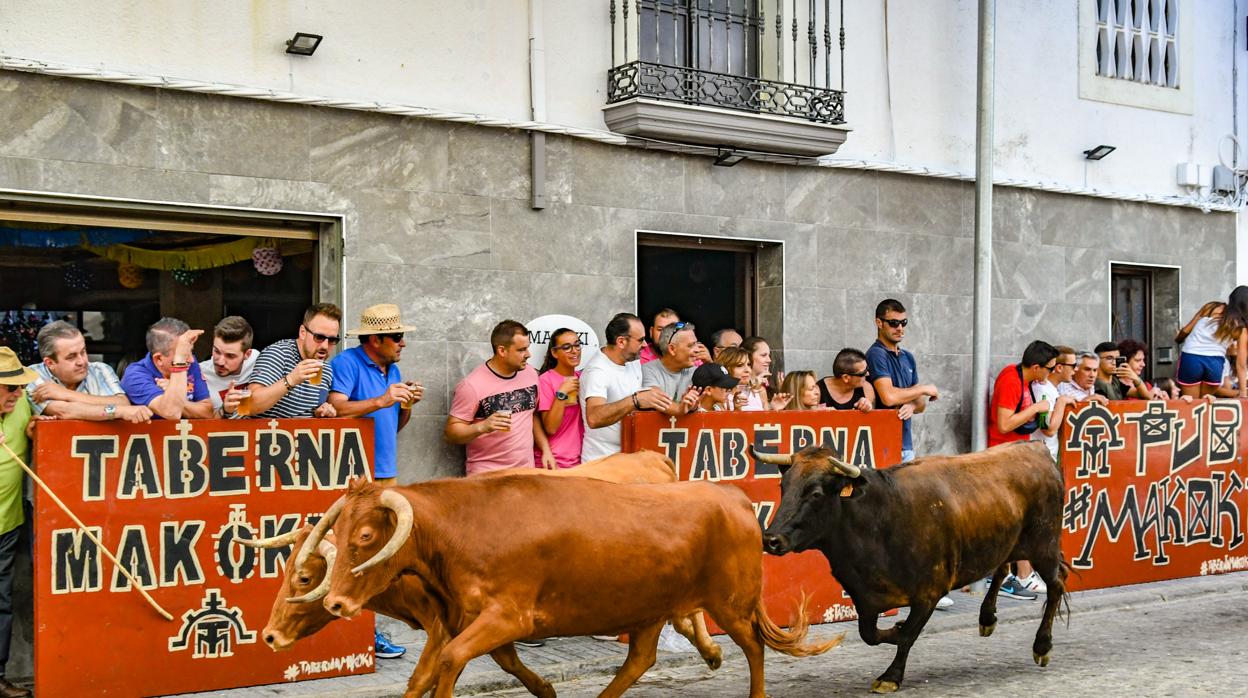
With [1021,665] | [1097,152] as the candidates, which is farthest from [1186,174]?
[1021,665]

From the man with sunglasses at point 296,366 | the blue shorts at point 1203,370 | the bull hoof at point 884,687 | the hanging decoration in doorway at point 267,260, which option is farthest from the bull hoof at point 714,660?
the blue shorts at point 1203,370

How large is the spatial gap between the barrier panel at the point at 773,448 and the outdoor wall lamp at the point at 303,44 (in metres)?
3.26

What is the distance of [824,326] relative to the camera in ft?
41.1

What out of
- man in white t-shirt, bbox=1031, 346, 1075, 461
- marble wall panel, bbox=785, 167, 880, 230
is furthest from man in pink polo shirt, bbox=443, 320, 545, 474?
man in white t-shirt, bbox=1031, 346, 1075, 461

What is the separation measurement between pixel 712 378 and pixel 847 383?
1.82m


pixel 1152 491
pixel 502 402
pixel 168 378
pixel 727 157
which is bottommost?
pixel 1152 491

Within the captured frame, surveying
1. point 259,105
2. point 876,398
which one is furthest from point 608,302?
point 259,105

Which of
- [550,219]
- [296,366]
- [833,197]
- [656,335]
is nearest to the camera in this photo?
[296,366]

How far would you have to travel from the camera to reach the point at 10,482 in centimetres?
750

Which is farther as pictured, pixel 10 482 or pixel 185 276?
pixel 185 276

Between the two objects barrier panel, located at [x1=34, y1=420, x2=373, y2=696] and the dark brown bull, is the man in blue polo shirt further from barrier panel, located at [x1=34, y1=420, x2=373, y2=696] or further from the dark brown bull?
the dark brown bull

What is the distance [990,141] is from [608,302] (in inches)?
144

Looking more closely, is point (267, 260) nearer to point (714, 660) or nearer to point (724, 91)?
point (724, 91)

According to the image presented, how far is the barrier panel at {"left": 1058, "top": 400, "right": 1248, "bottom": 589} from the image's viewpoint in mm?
11422
